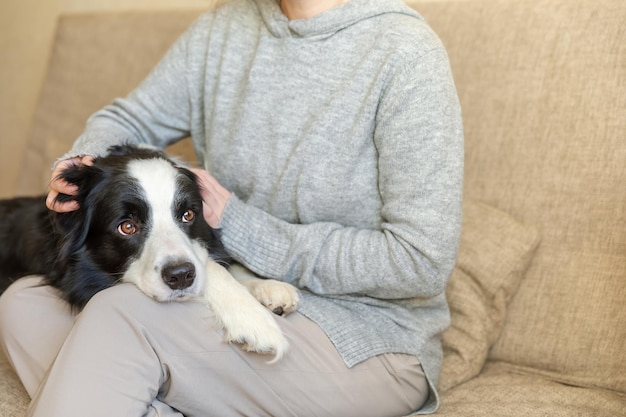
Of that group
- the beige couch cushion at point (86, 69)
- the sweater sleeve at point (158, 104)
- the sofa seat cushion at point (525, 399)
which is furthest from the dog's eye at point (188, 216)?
the beige couch cushion at point (86, 69)

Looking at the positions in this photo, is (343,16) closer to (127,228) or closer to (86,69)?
(127,228)

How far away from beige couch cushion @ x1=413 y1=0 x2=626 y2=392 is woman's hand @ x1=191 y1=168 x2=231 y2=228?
717 mm

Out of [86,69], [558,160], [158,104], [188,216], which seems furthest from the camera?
[86,69]

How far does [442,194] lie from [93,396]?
75 centimetres

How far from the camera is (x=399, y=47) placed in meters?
1.47

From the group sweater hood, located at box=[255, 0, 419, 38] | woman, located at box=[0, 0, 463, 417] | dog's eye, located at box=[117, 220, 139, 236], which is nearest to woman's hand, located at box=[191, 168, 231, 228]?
woman, located at box=[0, 0, 463, 417]

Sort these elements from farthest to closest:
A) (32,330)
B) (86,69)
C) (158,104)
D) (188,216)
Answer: (86,69) < (158,104) < (188,216) < (32,330)

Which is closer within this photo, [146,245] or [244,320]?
[244,320]

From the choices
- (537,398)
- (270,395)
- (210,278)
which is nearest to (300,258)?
(210,278)

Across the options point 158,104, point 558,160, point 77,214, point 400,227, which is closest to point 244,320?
point 400,227

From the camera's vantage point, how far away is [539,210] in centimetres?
179

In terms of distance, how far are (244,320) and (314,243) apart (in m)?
0.26

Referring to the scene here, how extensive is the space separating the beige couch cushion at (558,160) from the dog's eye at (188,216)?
0.79m

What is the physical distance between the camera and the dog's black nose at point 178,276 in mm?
1317
